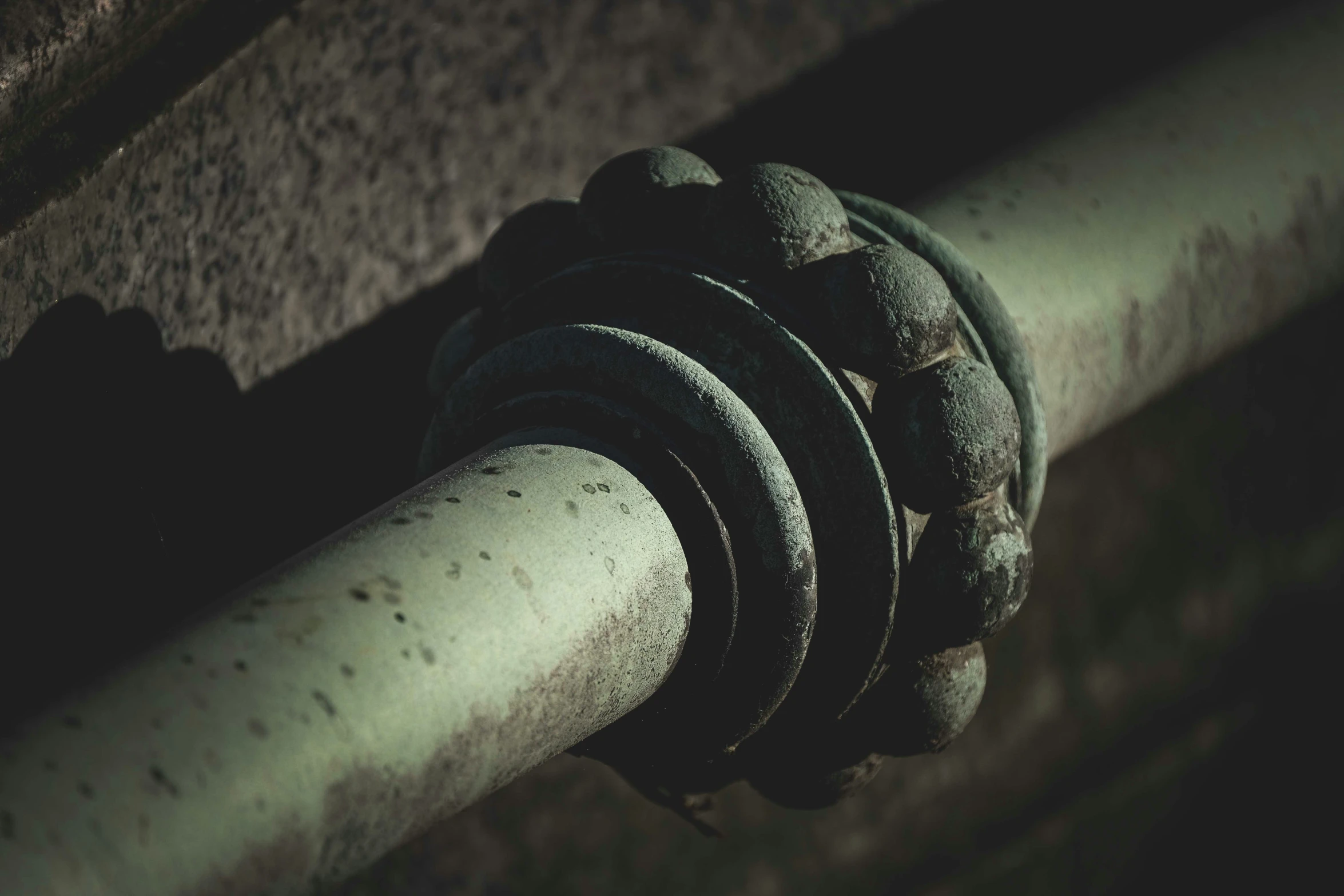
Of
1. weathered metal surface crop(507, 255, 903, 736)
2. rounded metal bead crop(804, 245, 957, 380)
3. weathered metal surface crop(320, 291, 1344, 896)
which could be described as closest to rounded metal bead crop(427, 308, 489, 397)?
weathered metal surface crop(507, 255, 903, 736)

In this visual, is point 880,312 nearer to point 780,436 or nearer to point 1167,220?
point 780,436

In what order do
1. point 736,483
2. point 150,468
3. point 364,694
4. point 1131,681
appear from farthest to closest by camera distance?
point 1131,681 < point 150,468 < point 736,483 < point 364,694

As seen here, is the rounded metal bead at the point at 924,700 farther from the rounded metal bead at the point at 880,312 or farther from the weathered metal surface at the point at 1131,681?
the weathered metal surface at the point at 1131,681

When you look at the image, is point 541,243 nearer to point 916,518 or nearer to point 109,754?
point 916,518

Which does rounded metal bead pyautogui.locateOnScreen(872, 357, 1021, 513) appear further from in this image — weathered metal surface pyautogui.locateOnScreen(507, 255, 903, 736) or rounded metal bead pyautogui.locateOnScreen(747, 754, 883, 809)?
rounded metal bead pyautogui.locateOnScreen(747, 754, 883, 809)

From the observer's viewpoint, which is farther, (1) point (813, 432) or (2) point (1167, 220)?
(2) point (1167, 220)

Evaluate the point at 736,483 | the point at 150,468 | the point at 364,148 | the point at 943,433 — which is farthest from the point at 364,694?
the point at 364,148

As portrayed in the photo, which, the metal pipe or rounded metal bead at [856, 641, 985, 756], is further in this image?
rounded metal bead at [856, 641, 985, 756]
